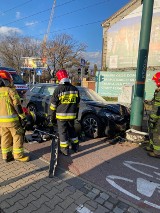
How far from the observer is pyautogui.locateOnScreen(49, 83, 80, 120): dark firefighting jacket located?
4984 millimetres

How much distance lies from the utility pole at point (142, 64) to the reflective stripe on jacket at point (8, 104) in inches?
139

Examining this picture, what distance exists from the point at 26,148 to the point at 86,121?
204 centimetres

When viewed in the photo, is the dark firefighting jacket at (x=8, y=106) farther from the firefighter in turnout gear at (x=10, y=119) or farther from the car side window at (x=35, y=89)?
the car side window at (x=35, y=89)

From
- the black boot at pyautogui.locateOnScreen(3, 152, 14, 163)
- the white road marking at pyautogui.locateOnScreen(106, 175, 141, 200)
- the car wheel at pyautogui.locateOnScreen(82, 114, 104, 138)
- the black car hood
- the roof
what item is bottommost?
the white road marking at pyautogui.locateOnScreen(106, 175, 141, 200)

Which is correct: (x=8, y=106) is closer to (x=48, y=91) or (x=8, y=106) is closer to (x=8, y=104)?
(x=8, y=104)

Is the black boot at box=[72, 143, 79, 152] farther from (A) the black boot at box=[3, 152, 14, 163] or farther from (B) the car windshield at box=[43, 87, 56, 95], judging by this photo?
(B) the car windshield at box=[43, 87, 56, 95]

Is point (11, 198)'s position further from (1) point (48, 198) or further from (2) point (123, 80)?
(2) point (123, 80)

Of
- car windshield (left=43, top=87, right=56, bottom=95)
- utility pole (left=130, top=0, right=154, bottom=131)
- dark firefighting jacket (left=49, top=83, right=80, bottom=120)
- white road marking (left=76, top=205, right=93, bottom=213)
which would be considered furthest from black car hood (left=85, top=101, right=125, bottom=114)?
white road marking (left=76, top=205, right=93, bottom=213)

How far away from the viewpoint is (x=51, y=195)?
338cm

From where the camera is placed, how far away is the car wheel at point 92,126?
21.1 ft

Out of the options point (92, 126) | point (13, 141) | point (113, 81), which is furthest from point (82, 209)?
point (113, 81)

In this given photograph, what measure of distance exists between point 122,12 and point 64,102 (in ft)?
78.0

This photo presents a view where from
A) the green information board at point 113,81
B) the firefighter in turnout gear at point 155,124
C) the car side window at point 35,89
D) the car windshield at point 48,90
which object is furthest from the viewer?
the green information board at point 113,81

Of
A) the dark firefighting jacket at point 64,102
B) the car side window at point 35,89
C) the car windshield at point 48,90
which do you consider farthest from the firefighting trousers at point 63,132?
the car side window at point 35,89
